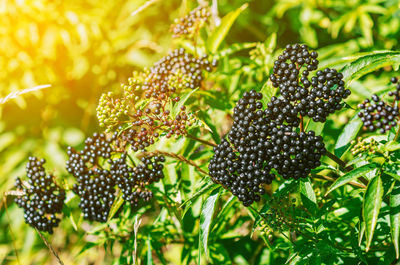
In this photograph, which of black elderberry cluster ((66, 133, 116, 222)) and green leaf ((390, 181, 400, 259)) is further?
black elderberry cluster ((66, 133, 116, 222))

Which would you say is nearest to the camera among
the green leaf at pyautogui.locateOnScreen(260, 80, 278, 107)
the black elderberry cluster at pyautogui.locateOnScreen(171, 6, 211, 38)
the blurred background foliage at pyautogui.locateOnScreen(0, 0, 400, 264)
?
the green leaf at pyautogui.locateOnScreen(260, 80, 278, 107)

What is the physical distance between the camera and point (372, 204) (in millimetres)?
1550

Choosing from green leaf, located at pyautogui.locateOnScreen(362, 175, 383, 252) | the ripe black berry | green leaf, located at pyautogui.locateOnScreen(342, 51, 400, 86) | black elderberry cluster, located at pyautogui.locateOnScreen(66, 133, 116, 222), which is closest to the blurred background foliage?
black elderberry cluster, located at pyautogui.locateOnScreen(66, 133, 116, 222)

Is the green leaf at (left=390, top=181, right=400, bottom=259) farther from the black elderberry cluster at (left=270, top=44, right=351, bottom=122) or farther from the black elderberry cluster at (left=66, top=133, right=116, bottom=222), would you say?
the black elderberry cluster at (left=66, top=133, right=116, bottom=222)

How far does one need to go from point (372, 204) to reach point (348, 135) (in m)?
0.67

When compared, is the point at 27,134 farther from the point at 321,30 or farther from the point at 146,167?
the point at 321,30

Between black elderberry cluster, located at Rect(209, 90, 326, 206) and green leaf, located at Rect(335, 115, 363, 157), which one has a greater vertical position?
black elderberry cluster, located at Rect(209, 90, 326, 206)

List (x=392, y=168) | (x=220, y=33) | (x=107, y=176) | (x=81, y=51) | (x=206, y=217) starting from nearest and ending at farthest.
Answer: (x=392, y=168)
(x=206, y=217)
(x=107, y=176)
(x=220, y=33)
(x=81, y=51)

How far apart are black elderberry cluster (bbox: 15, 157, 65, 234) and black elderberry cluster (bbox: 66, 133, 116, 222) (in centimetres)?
24

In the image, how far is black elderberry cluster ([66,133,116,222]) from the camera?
2346 millimetres

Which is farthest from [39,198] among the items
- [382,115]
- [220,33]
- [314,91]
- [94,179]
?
[382,115]

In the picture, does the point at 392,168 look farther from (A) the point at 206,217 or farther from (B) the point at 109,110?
(B) the point at 109,110

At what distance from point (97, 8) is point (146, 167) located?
358 centimetres

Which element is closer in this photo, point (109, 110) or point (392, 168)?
point (392, 168)
